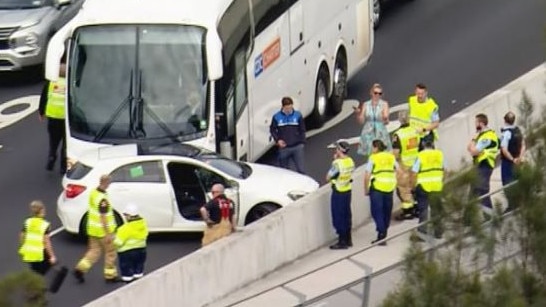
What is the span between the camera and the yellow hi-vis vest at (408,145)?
24.1 m

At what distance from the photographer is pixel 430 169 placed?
2269cm

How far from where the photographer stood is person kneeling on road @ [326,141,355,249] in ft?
75.4

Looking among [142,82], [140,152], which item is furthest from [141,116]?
[140,152]

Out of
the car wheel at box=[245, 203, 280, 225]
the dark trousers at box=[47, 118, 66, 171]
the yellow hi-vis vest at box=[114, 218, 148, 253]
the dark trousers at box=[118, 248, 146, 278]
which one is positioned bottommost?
the dark trousers at box=[118, 248, 146, 278]

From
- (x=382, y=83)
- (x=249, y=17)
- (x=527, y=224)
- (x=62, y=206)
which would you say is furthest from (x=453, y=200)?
(x=382, y=83)

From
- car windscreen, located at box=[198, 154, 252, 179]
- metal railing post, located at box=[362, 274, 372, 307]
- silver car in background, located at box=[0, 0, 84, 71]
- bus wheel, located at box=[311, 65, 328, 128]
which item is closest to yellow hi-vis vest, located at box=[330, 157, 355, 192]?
car windscreen, located at box=[198, 154, 252, 179]

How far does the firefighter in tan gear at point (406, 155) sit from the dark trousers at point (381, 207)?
0.81 meters

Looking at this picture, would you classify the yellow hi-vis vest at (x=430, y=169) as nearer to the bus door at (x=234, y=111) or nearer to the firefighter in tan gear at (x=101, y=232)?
the bus door at (x=234, y=111)

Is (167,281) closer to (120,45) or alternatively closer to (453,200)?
(120,45)

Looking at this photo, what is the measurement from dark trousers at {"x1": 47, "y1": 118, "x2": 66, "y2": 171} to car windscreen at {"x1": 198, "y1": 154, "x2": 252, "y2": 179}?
329 centimetres

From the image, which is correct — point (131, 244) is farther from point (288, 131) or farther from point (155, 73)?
point (288, 131)

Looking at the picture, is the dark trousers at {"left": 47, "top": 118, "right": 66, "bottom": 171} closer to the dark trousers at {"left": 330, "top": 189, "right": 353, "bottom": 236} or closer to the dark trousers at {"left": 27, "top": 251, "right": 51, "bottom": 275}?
the dark trousers at {"left": 330, "top": 189, "right": 353, "bottom": 236}

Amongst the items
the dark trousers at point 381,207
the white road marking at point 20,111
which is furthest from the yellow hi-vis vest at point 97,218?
the white road marking at point 20,111

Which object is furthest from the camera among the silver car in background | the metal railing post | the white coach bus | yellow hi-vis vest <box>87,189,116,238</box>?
the silver car in background
